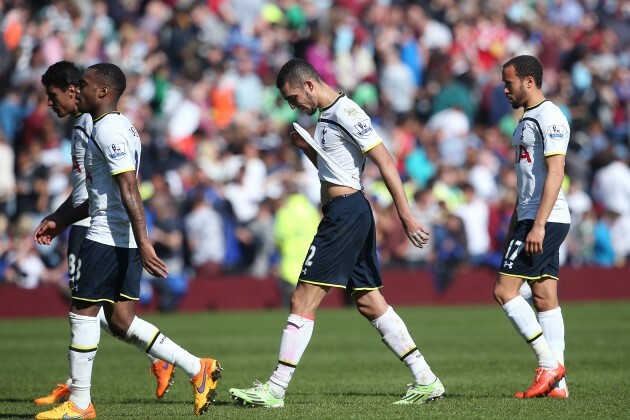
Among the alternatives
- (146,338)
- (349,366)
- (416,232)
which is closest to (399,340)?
(416,232)

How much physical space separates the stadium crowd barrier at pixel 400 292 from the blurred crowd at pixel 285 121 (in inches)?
9.8

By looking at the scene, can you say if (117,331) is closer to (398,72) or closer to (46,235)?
(46,235)

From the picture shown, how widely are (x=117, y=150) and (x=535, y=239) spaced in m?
3.24

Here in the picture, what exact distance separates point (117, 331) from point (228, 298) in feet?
40.3

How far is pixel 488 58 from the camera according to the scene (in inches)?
1067

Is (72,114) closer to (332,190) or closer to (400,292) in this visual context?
(332,190)

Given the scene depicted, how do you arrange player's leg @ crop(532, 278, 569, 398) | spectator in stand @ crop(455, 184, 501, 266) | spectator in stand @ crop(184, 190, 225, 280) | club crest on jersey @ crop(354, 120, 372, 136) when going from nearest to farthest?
club crest on jersey @ crop(354, 120, 372, 136) < player's leg @ crop(532, 278, 569, 398) < spectator in stand @ crop(184, 190, 225, 280) < spectator in stand @ crop(455, 184, 501, 266)

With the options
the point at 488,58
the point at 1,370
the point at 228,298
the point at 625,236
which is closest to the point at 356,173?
the point at 1,370

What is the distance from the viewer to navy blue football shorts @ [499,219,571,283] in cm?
927

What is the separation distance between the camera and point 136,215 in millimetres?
8164

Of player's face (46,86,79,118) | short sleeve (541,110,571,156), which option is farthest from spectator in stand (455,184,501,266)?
player's face (46,86,79,118)

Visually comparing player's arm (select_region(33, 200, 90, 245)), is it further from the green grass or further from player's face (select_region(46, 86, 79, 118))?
the green grass

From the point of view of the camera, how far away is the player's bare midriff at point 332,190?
29.5ft

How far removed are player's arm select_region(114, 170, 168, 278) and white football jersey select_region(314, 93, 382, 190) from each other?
156cm
